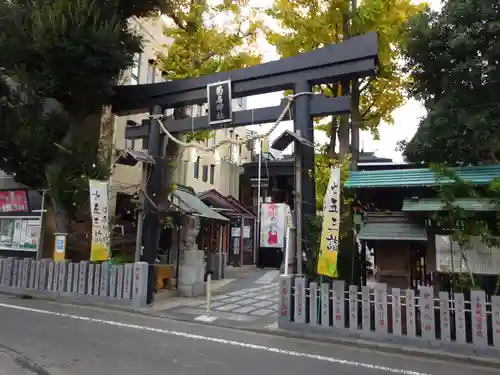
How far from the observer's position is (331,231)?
9.14 metres

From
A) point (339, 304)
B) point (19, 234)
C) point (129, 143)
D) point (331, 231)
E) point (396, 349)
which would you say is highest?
point (129, 143)

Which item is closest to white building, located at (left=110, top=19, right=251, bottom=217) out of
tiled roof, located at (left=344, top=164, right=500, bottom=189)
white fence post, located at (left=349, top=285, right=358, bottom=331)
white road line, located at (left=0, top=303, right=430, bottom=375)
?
tiled roof, located at (left=344, top=164, right=500, bottom=189)

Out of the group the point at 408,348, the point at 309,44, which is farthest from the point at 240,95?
the point at 408,348

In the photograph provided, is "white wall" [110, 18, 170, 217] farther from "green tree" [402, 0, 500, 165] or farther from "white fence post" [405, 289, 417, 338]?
"white fence post" [405, 289, 417, 338]

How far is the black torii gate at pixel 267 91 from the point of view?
33.5 ft

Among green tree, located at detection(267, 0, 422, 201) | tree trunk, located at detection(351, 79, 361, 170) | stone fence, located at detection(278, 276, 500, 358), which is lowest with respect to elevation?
stone fence, located at detection(278, 276, 500, 358)

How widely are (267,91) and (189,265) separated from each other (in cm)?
666

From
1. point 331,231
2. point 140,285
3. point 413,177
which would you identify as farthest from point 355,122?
point 140,285

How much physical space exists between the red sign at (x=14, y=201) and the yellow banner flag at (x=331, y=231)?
1295 centimetres

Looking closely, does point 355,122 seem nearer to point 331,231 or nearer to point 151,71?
point 331,231

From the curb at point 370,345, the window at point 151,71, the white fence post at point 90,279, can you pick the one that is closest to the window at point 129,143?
the window at point 151,71

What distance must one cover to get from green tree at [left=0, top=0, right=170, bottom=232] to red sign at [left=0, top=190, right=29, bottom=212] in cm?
194

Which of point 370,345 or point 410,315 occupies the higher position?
point 410,315

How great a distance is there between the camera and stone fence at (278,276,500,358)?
7734 millimetres
